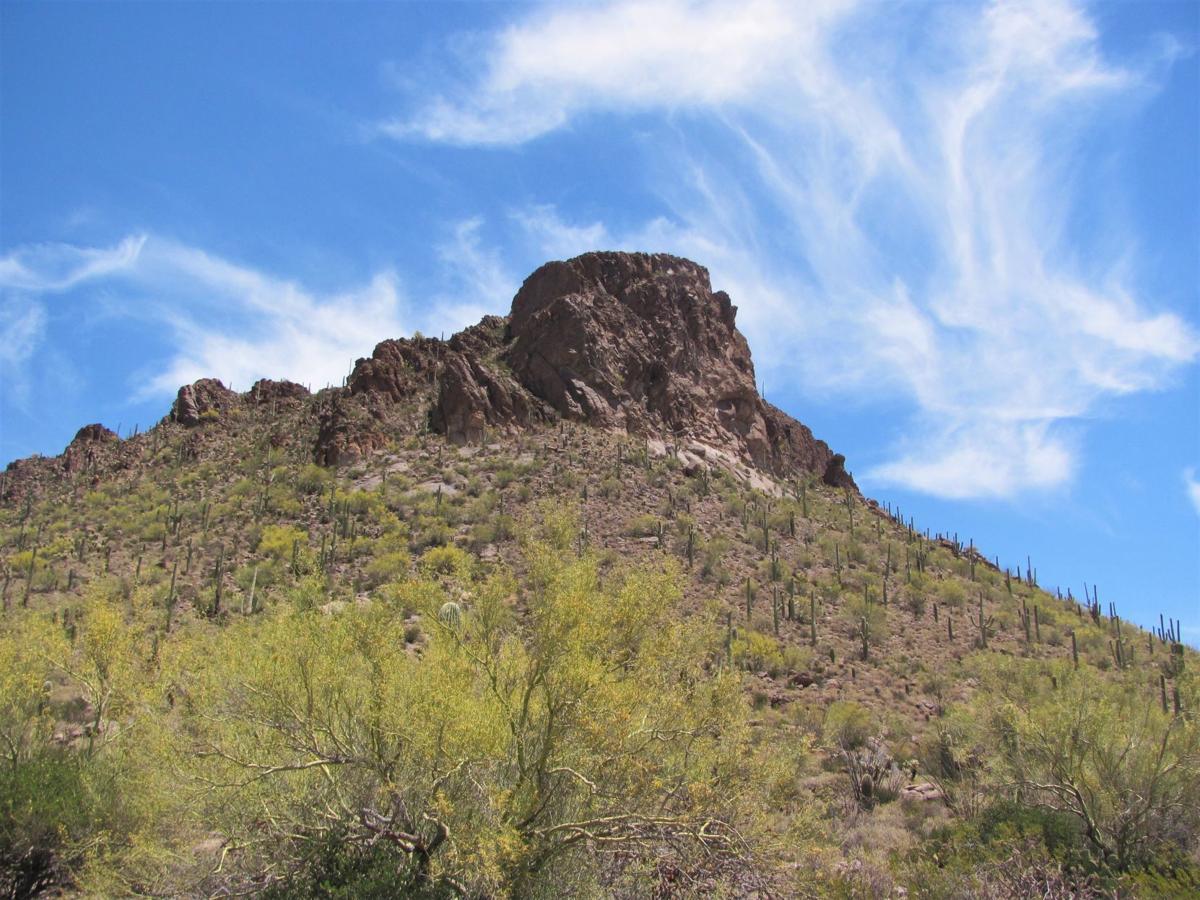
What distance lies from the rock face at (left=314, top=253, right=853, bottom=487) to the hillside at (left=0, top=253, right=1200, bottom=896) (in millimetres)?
8627

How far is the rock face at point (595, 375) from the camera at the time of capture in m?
46.9

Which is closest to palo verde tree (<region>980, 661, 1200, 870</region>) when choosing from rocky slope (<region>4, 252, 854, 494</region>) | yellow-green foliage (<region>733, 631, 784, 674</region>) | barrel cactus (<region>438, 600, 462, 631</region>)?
yellow-green foliage (<region>733, 631, 784, 674</region>)

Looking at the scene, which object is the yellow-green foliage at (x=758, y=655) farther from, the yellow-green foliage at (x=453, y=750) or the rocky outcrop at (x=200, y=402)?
the rocky outcrop at (x=200, y=402)

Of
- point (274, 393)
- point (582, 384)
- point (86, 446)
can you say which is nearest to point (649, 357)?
point (582, 384)

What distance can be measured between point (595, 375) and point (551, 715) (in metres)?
40.1

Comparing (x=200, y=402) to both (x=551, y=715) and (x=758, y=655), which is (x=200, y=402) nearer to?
(x=758, y=655)

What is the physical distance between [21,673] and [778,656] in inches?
759

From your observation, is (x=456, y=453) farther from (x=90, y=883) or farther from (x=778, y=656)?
(x=90, y=883)

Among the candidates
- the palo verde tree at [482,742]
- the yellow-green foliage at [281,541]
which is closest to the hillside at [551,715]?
the palo verde tree at [482,742]

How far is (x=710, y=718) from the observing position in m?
12.4

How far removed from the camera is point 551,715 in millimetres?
10945

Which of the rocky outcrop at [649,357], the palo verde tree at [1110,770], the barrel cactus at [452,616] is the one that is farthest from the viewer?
the rocky outcrop at [649,357]

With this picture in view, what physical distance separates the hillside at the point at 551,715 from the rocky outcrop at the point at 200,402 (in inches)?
617

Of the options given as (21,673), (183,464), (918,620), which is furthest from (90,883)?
(183,464)
